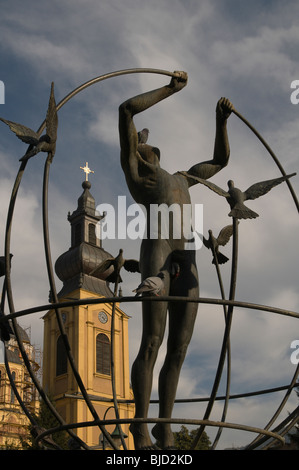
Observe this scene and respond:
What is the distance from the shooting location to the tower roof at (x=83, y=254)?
5881cm

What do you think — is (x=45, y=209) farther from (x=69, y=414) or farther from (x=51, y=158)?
(x=69, y=414)

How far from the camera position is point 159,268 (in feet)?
14.9

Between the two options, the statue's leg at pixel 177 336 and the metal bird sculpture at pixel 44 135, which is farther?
the statue's leg at pixel 177 336

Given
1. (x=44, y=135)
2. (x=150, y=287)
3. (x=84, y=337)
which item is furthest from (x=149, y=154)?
(x=84, y=337)

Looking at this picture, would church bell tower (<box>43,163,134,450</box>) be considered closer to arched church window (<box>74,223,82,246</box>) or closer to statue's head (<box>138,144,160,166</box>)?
arched church window (<box>74,223,82,246</box>)

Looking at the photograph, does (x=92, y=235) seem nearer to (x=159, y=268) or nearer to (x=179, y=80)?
(x=179, y=80)

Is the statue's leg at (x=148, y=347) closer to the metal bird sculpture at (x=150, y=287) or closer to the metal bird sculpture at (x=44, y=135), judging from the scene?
the metal bird sculpture at (x=150, y=287)

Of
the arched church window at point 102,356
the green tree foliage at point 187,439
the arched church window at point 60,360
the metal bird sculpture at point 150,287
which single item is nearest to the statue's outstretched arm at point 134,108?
the metal bird sculpture at point 150,287

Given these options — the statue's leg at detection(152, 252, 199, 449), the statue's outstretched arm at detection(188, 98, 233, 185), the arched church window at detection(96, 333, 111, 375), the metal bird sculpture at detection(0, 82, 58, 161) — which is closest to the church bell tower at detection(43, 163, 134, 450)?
the arched church window at detection(96, 333, 111, 375)

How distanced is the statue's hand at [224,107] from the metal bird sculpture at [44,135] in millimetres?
1451

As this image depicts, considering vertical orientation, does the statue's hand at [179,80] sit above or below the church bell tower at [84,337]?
below

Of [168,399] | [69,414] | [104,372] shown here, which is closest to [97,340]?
[104,372]

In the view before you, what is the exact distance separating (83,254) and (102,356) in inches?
401
